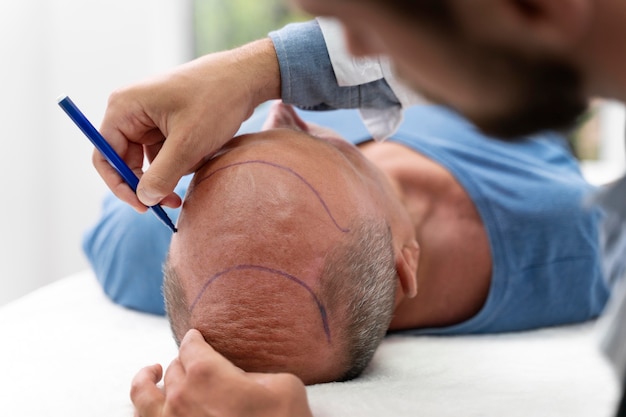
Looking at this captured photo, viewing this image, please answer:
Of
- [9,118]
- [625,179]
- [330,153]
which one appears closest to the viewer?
[625,179]

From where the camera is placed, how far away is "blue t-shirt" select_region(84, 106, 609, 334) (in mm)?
1343

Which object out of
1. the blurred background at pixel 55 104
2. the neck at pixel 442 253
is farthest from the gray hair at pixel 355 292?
the blurred background at pixel 55 104

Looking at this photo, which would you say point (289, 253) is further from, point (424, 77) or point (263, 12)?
point (263, 12)

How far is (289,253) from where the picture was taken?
36.6 inches

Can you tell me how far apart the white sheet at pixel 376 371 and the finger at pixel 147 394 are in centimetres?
6

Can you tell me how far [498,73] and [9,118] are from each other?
6.52ft

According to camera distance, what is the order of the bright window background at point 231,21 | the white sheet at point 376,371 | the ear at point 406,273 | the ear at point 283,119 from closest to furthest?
the white sheet at point 376,371 < the ear at point 406,273 < the ear at point 283,119 < the bright window background at point 231,21

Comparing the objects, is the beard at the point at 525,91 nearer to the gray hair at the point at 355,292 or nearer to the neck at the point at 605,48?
the neck at the point at 605,48

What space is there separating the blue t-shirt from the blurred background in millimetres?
883

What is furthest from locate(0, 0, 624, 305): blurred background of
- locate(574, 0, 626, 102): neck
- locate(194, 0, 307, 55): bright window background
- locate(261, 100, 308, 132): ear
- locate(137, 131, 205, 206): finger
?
locate(574, 0, 626, 102): neck

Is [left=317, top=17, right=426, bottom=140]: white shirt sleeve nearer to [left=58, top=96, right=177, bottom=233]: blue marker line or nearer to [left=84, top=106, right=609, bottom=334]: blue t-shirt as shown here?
[left=84, top=106, right=609, bottom=334]: blue t-shirt

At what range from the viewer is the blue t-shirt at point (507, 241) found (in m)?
1.34

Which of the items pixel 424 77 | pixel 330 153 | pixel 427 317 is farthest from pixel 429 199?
pixel 424 77

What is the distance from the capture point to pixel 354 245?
39.0 inches
